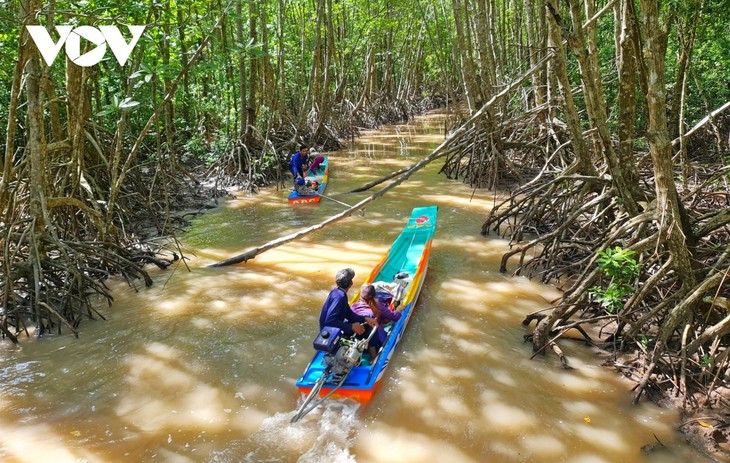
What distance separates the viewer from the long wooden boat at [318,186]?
10.4 m

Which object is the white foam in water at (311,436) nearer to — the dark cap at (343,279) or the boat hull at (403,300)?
the boat hull at (403,300)

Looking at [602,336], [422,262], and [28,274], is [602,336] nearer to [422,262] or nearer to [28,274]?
[422,262]

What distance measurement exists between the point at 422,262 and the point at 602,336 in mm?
2158

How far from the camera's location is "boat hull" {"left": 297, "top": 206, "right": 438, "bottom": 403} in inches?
162

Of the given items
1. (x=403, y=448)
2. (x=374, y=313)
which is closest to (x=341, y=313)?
(x=374, y=313)

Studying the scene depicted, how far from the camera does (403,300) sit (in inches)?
214

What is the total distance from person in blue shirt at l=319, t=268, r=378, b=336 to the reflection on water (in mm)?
547

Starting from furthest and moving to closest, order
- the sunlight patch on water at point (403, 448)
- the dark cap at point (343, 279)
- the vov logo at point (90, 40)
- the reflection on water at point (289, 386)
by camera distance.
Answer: the dark cap at point (343, 279), the reflection on water at point (289, 386), the sunlight patch on water at point (403, 448), the vov logo at point (90, 40)

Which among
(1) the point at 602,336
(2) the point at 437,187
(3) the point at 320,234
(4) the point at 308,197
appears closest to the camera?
(1) the point at 602,336

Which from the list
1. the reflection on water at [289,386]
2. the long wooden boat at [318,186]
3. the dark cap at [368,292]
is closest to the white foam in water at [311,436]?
the reflection on water at [289,386]

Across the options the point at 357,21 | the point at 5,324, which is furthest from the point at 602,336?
the point at 357,21

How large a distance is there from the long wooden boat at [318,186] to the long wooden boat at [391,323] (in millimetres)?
2298

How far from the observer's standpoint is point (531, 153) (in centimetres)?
1120

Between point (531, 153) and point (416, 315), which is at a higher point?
point (531, 153)
